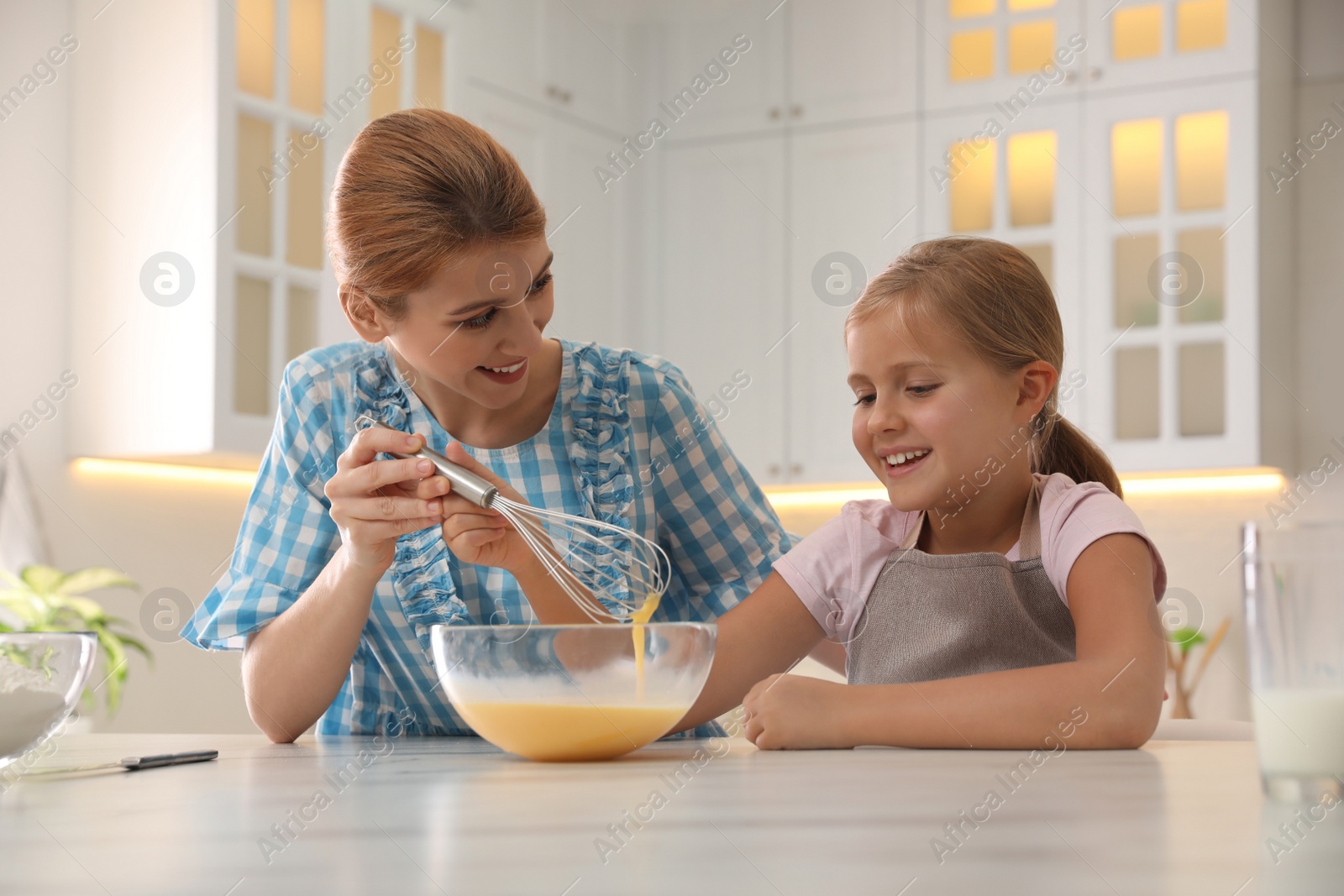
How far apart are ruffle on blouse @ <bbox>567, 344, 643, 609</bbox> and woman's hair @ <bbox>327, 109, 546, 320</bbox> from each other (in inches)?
6.7

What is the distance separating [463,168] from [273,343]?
1.62m

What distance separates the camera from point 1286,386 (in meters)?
2.97

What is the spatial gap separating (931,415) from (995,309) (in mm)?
122

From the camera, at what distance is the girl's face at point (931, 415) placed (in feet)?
3.55

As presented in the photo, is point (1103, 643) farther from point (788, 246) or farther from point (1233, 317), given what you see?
point (788, 246)

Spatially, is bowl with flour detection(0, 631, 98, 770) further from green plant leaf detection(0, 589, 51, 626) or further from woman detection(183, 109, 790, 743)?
green plant leaf detection(0, 589, 51, 626)

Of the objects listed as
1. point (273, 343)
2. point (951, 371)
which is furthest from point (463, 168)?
point (273, 343)

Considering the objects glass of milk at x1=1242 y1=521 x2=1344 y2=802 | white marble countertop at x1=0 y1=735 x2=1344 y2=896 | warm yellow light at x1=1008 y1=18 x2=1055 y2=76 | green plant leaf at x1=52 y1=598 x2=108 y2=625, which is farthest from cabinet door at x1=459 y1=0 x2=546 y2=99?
glass of milk at x1=1242 y1=521 x2=1344 y2=802

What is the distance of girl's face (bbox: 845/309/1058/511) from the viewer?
1082mm

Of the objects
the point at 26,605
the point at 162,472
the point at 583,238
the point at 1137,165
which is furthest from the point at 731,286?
the point at 26,605

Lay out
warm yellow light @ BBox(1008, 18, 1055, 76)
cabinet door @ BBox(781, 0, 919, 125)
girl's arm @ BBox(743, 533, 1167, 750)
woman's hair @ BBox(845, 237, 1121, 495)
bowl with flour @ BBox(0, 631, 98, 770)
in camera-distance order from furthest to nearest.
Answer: cabinet door @ BBox(781, 0, 919, 125) < warm yellow light @ BBox(1008, 18, 1055, 76) < woman's hair @ BBox(845, 237, 1121, 495) < girl's arm @ BBox(743, 533, 1167, 750) < bowl with flour @ BBox(0, 631, 98, 770)

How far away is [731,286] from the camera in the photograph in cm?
347

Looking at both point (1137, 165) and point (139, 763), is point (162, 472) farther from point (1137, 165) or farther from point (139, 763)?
point (1137, 165)

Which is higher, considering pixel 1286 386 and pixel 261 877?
pixel 1286 386
